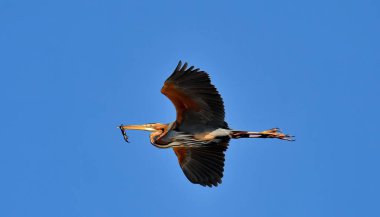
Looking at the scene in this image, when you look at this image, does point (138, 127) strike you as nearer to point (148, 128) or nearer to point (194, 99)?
point (148, 128)

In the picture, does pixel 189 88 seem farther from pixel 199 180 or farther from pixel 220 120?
pixel 199 180

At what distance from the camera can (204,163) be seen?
56.3 ft

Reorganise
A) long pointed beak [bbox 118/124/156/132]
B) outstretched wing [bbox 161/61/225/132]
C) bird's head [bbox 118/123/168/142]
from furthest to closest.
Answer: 1. long pointed beak [bbox 118/124/156/132]
2. bird's head [bbox 118/123/168/142]
3. outstretched wing [bbox 161/61/225/132]

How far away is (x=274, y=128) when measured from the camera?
17234mm

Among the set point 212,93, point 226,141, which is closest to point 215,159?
point 226,141

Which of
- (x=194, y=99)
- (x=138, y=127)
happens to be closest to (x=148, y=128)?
(x=138, y=127)

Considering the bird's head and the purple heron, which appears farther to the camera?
the bird's head

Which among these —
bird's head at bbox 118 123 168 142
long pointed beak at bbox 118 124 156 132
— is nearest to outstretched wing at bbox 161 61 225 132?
bird's head at bbox 118 123 168 142

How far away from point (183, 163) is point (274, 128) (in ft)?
6.89

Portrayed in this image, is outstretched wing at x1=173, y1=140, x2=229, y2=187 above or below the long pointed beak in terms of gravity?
below

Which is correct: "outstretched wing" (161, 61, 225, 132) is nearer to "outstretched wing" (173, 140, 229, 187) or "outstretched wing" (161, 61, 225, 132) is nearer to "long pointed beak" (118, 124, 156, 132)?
"outstretched wing" (173, 140, 229, 187)

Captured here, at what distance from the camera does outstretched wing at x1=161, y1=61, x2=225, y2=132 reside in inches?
624

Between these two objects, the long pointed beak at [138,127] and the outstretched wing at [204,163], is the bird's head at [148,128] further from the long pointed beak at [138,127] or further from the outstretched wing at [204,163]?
the outstretched wing at [204,163]

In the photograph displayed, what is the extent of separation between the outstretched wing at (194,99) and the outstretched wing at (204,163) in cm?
67
